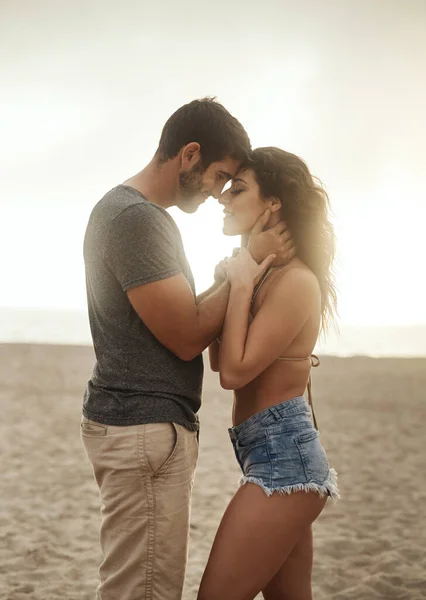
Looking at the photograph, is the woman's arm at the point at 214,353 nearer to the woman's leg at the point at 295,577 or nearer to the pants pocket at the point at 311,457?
the pants pocket at the point at 311,457

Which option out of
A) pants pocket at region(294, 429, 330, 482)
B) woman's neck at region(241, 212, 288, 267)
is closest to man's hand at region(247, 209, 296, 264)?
woman's neck at region(241, 212, 288, 267)

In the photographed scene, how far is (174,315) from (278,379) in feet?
1.74

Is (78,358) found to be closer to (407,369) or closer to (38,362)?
(38,362)

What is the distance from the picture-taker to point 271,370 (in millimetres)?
2490

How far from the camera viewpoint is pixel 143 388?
2.27 m

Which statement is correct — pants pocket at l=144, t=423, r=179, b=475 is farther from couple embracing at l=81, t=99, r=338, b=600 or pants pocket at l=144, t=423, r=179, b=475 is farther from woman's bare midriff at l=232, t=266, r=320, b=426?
woman's bare midriff at l=232, t=266, r=320, b=426

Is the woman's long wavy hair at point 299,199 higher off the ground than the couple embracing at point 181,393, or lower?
higher

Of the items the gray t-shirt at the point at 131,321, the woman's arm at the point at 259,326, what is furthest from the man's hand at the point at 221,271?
the gray t-shirt at the point at 131,321

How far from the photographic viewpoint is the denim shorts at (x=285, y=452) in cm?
235

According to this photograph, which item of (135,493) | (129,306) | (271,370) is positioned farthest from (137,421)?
(271,370)

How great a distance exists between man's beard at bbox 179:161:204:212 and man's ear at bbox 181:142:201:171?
0.02 m

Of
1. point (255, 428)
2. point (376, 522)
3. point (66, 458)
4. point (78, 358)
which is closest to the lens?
point (255, 428)

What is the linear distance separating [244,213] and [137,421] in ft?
3.10

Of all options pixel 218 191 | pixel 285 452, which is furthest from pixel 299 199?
pixel 285 452
